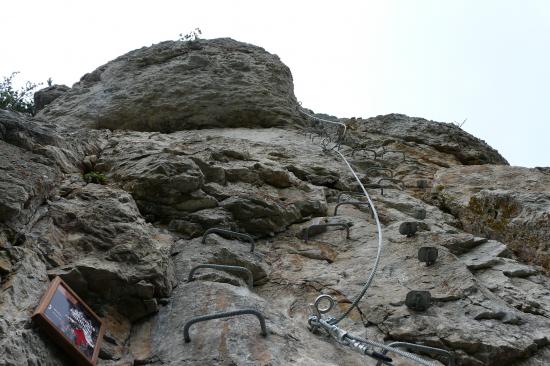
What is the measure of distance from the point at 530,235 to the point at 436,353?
4046mm

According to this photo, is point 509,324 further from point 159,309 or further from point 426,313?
point 159,309

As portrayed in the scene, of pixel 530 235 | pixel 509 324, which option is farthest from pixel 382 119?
pixel 509 324

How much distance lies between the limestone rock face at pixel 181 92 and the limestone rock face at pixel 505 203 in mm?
4056

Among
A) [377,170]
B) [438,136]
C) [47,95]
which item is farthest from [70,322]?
[47,95]

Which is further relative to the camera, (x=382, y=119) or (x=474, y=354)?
(x=382, y=119)

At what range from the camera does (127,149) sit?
7.71 metres

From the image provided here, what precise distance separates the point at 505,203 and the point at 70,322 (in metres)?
6.74

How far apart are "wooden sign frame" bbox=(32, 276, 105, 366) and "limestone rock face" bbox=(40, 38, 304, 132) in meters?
7.31

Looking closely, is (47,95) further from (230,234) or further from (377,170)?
(230,234)

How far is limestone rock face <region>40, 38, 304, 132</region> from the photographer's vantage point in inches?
439

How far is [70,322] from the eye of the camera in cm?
367

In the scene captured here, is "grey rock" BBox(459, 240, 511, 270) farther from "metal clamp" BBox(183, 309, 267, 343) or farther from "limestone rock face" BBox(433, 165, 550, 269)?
"metal clamp" BBox(183, 309, 267, 343)

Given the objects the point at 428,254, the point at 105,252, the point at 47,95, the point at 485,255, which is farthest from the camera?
the point at 47,95

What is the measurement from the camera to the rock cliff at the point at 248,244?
13.5ft
